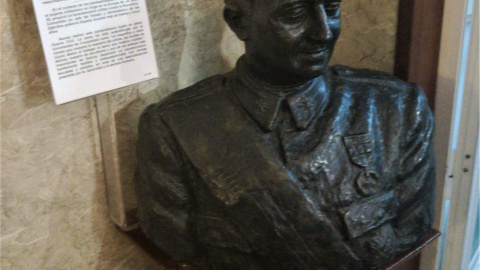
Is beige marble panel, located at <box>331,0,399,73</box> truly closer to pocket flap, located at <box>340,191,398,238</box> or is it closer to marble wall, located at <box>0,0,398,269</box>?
marble wall, located at <box>0,0,398,269</box>

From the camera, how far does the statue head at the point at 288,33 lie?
50.2 inches

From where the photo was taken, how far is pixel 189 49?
1.74 m

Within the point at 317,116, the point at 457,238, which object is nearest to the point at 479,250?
the point at 457,238

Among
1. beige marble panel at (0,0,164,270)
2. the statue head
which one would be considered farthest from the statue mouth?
beige marble panel at (0,0,164,270)

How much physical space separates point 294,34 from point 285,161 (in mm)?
298

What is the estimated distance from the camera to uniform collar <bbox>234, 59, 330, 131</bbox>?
1384 millimetres

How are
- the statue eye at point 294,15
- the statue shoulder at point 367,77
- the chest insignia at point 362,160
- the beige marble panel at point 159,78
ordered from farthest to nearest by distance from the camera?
the beige marble panel at point 159,78 → the statue shoulder at point 367,77 → the chest insignia at point 362,160 → the statue eye at point 294,15

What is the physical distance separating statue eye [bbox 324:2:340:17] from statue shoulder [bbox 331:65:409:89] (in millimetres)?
239

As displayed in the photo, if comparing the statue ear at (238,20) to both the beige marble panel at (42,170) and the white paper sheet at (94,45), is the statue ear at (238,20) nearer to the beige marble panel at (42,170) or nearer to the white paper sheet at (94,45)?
the white paper sheet at (94,45)

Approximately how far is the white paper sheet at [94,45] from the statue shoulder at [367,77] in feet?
1.64

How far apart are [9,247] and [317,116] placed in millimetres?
877

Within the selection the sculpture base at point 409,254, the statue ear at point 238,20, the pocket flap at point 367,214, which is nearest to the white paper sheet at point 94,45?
the statue ear at point 238,20

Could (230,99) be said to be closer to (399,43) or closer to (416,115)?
(416,115)

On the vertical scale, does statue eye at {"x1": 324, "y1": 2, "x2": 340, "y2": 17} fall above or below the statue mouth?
above
